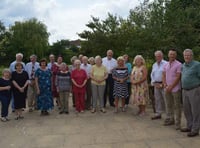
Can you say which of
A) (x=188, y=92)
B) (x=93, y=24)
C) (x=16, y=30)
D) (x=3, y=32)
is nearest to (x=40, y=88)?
(x=188, y=92)

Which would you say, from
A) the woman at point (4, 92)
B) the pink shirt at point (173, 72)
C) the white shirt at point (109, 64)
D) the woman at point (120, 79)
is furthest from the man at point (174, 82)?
the woman at point (4, 92)

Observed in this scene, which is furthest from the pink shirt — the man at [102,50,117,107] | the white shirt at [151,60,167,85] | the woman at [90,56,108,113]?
the man at [102,50,117,107]

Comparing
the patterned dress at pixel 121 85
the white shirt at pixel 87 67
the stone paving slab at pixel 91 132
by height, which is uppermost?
the white shirt at pixel 87 67

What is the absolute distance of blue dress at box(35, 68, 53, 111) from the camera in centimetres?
923

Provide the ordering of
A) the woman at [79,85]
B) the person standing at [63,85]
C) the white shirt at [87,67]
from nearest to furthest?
the person standing at [63,85] < the woman at [79,85] < the white shirt at [87,67]

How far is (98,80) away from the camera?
374 inches

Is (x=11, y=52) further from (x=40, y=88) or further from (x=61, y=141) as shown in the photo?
(x=61, y=141)

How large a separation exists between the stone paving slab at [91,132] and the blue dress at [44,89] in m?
0.32

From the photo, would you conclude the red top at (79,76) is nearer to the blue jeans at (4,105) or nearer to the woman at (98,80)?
the woman at (98,80)

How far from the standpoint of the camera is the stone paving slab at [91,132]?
6.12 meters

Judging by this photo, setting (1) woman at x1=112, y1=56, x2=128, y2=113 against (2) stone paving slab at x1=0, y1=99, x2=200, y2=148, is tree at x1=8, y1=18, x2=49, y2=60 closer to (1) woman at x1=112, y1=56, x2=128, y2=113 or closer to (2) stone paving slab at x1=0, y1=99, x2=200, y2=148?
(1) woman at x1=112, y1=56, x2=128, y2=113

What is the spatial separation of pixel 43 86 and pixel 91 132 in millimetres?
2756

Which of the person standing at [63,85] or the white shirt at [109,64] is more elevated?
the white shirt at [109,64]

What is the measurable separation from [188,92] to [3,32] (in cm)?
3906
